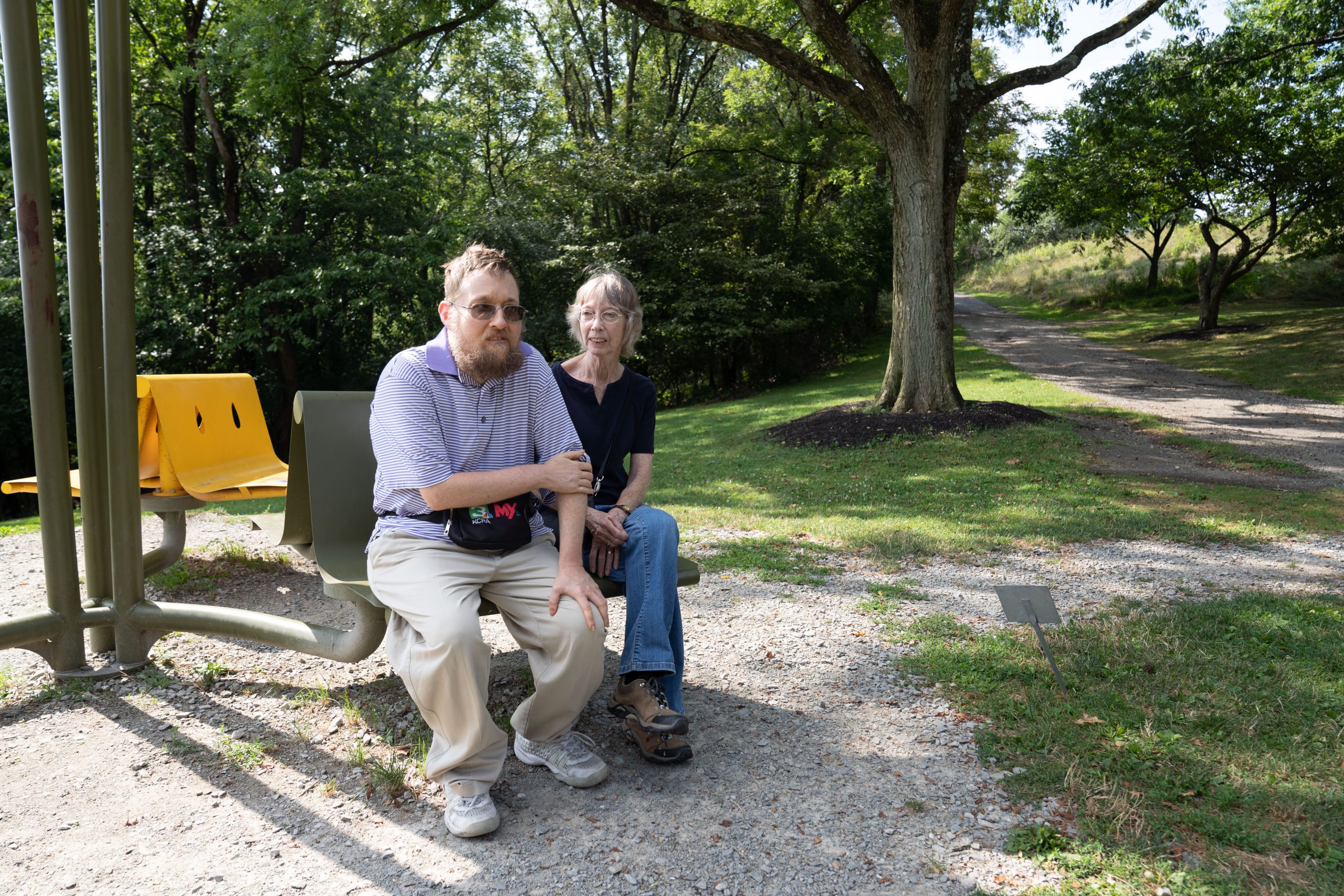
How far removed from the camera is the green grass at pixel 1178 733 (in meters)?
2.38

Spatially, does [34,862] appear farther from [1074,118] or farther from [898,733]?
[1074,118]

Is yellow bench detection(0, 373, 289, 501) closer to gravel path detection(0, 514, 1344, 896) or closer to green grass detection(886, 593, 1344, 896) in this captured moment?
gravel path detection(0, 514, 1344, 896)

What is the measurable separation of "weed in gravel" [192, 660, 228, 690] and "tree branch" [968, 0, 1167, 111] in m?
9.69

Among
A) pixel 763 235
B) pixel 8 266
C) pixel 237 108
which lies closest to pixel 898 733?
pixel 237 108

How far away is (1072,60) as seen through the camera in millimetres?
10148

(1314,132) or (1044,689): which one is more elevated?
(1314,132)

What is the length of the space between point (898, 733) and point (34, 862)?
2.64 metres

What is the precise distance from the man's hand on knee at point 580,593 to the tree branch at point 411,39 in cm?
888

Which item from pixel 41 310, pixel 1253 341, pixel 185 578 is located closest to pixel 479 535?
pixel 41 310

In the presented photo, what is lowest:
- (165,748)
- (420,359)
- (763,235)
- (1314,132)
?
(165,748)

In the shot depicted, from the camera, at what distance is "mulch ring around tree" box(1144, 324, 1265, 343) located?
22141 mm

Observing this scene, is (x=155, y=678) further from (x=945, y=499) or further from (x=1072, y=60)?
(x=1072, y=60)

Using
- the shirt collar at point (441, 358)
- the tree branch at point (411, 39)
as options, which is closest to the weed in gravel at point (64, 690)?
the shirt collar at point (441, 358)

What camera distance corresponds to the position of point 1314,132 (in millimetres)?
20375
